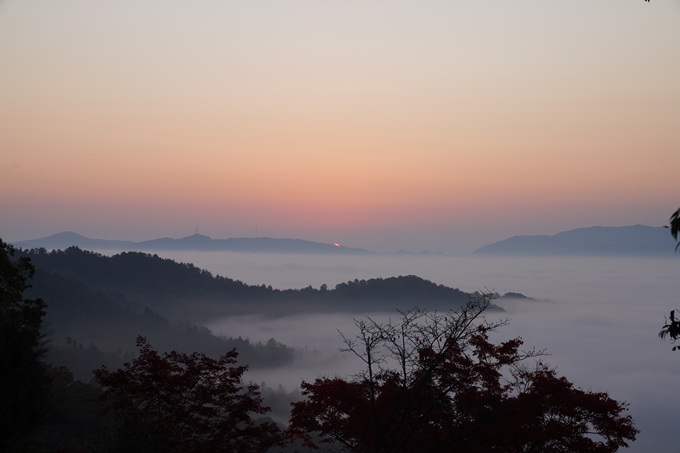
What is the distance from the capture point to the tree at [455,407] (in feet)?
38.8

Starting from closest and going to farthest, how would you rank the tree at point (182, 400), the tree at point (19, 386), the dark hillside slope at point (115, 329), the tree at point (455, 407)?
the tree at point (19, 386) < the tree at point (455, 407) < the tree at point (182, 400) < the dark hillside slope at point (115, 329)

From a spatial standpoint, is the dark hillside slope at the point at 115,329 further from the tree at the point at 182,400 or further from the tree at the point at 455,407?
the tree at the point at 455,407

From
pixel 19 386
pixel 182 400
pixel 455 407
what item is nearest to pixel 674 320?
pixel 455 407

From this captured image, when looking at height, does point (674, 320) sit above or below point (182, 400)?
above

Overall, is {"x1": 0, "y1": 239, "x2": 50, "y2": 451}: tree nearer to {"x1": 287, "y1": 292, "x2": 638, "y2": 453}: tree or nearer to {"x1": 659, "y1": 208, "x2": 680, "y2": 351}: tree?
{"x1": 287, "y1": 292, "x2": 638, "y2": 453}: tree

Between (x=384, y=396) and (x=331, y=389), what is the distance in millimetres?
1678

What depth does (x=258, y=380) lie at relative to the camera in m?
127

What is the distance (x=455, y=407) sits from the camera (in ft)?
44.2

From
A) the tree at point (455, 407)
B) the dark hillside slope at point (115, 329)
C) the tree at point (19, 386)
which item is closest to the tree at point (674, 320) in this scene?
the tree at point (455, 407)

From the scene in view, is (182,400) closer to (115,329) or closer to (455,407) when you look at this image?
(455,407)

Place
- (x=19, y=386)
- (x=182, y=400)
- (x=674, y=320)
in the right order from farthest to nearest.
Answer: (x=182, y=400) < (x=674, y=320) < (x=19, y=386)

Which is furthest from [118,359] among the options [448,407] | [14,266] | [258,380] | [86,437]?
[448,407]

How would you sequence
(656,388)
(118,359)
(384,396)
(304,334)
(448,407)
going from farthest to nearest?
1. (304,334)
2. (118,359)
3. (656,388)
4. (384,396)
5. (448,407)

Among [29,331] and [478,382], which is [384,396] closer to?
[478,382]
